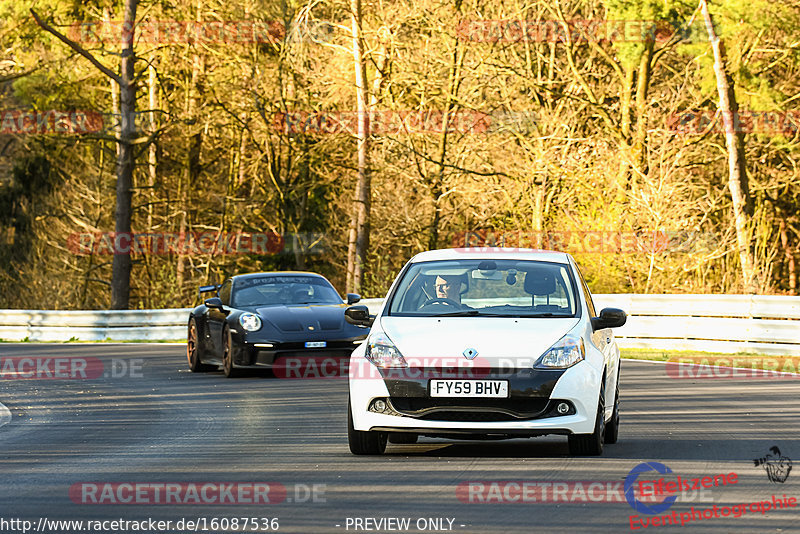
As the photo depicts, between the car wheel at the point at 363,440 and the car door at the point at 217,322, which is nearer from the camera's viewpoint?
the car wheel at the point at 363,440

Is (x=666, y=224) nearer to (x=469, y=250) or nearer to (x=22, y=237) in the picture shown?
(x=469, y=250)

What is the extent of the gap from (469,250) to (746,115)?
23688mm

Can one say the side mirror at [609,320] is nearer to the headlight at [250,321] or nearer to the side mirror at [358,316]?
the side mirror at [358,316]

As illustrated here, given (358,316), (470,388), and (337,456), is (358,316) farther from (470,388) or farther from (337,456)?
(470,388)

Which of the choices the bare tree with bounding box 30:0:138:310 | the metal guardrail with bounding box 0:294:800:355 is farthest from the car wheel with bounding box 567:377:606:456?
the bare tree with bounding box 30:0:138:310

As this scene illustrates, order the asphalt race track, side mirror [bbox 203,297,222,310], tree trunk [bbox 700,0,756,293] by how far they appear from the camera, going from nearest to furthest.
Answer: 1. the asphalt race track
2. side mirror [bbox 203,297,222,310]
3. tree trunk [bbox 700,0,756,293]

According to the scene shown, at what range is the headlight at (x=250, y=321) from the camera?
1847 cm

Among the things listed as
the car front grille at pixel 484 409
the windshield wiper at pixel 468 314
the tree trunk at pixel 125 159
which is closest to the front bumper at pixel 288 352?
the windshield wiper at pixel 468 314

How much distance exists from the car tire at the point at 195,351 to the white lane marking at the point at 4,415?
4427mm

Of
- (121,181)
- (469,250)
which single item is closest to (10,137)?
(121,181)

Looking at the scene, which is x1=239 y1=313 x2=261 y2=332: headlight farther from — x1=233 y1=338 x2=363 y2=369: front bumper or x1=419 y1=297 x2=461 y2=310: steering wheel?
x1=419 y1=297 x2=461 y2=310: steering wheel

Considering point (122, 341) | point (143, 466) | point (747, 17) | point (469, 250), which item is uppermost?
point (747, 17)

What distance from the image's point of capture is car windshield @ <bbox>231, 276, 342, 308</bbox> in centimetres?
1978

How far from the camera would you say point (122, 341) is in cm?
3119
